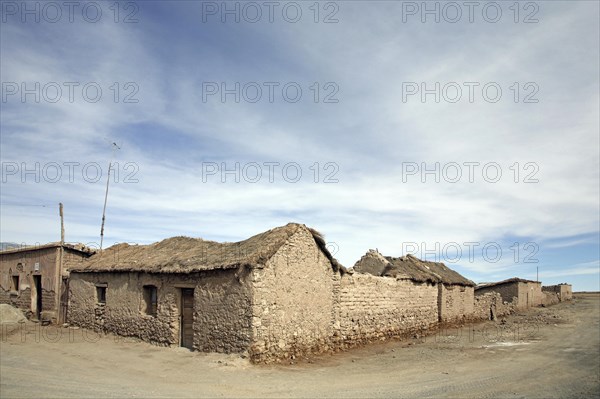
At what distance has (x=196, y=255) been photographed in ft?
49.2

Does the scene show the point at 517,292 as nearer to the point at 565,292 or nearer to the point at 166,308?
the point at 565,292

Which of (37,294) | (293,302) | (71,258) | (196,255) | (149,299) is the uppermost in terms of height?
(196,255)

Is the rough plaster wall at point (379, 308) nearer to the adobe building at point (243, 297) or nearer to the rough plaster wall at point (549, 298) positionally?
the adobe building at point (243, 297)

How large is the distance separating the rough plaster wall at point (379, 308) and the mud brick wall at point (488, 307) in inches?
322

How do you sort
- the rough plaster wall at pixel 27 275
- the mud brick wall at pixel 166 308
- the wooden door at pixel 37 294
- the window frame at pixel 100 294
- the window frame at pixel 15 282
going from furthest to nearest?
the window frame at pixel 15 282 → the wooden door at pixel 37 294 → the rough plaster wall at pixel 27 275 → the window frame at pixel 100 294 → the mud brick wall at pixel 166 308

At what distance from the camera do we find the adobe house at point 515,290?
3609 centimetres

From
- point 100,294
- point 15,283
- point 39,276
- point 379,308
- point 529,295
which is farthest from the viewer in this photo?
point 529,295

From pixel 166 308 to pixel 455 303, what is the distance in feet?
57.5

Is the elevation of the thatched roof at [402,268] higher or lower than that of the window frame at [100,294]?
higher

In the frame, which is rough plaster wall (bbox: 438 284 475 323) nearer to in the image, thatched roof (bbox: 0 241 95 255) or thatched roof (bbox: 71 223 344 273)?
thatched roof (bbox: 71 223 344 273)

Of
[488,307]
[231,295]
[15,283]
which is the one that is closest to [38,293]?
[15,283]

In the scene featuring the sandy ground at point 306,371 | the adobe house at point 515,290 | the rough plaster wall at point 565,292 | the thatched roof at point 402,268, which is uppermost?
the thatched roof at point 402,268

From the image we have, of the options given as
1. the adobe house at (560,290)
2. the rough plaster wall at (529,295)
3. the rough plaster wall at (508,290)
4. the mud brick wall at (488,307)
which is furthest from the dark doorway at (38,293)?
the adobe house at (560,290)

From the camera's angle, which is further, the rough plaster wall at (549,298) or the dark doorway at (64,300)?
the rough plaster wall at (549,298)
